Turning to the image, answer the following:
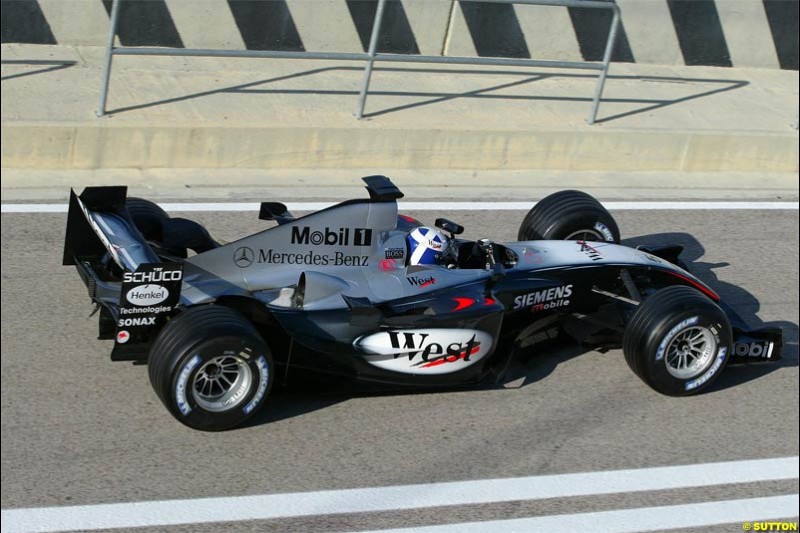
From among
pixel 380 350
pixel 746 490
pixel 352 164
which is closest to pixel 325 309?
pixel 380 350

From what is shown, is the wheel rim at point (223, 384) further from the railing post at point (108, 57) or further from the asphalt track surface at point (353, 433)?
the railing post at point (108, 57)

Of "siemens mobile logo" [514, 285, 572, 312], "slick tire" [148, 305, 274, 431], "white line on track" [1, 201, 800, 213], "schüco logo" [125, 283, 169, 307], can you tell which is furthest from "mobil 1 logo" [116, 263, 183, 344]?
"white line on track" [1, 201, 800, 213]

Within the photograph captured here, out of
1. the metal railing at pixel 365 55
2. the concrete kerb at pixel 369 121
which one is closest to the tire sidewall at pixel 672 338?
the metal railing at pixel 365 55

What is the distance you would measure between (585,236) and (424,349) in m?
2.12

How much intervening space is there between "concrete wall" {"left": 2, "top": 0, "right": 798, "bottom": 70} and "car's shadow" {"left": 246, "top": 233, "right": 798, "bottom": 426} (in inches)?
148

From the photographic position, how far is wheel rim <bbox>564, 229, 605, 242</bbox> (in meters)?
7.77

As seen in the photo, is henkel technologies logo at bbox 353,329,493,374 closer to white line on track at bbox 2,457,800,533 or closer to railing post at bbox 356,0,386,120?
white line on track at bbox 2,457,800,533

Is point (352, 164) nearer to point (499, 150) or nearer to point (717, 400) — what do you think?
point (499, 150)

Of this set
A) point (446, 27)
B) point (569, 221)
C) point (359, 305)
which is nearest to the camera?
point (359, 305)

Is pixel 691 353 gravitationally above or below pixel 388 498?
above

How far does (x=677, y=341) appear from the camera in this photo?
21.5 ft

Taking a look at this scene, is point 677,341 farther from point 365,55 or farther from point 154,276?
point 365,55

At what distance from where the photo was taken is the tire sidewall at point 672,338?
21.1 feet

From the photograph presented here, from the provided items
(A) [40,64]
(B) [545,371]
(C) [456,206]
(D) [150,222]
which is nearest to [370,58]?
(C) [456,206]
